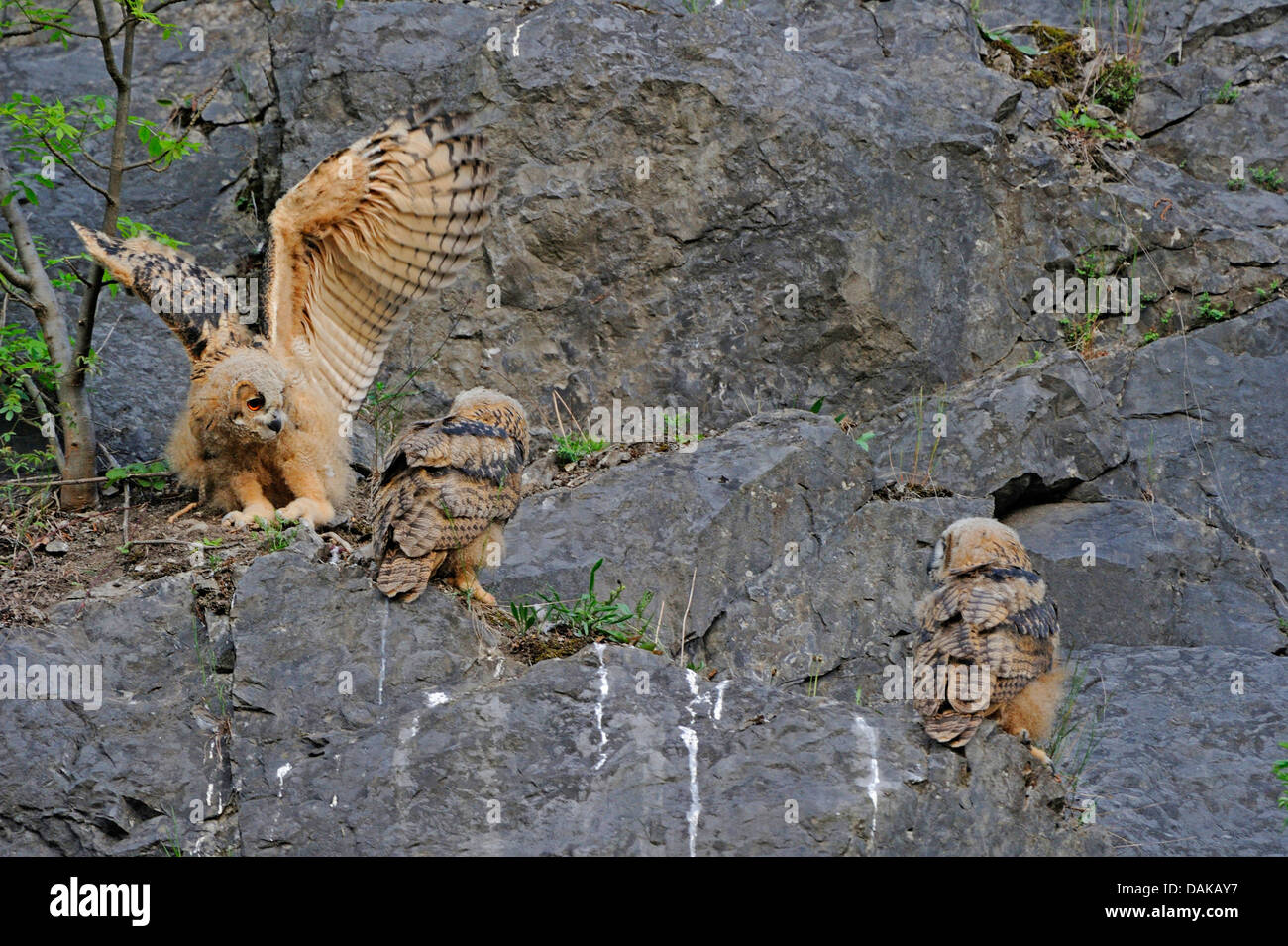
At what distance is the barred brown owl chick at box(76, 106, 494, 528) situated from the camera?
7.52m

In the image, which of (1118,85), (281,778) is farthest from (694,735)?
(1118,85)

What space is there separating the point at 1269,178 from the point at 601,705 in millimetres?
7896

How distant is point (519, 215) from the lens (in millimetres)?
10016

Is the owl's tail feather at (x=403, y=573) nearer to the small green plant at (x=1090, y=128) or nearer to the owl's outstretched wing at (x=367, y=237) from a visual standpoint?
the owl's outstretched wing at (x=367, y=237)

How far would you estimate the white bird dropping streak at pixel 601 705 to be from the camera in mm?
5773

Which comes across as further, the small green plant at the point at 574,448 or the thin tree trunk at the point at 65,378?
the small green plant at the point at 574,448

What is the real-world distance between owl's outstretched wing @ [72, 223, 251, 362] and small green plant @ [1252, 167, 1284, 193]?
25.9 ft

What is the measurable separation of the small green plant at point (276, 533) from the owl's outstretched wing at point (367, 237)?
1152 mm

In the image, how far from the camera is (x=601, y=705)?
592 centimetres

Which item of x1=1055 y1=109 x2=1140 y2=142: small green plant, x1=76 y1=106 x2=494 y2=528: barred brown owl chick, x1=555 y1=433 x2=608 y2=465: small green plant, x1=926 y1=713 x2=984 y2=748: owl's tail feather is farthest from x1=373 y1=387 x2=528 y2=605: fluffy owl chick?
x1=1055 y1=109 x2=1140 y2=142: small green plant

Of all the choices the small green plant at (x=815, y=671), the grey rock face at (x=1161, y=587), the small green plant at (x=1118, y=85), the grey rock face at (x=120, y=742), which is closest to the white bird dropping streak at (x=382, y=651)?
the grey rock face at (x=120, y=742)

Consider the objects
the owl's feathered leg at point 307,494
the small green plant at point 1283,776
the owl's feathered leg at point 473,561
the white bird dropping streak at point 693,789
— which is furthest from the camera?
the owl's feathered leg at point 307,494

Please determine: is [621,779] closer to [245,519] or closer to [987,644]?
[987,644]

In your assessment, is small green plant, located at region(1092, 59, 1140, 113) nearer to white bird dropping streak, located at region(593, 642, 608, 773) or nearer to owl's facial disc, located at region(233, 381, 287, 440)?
owl's facial disc, located at region(233, 381, 287, 440)
